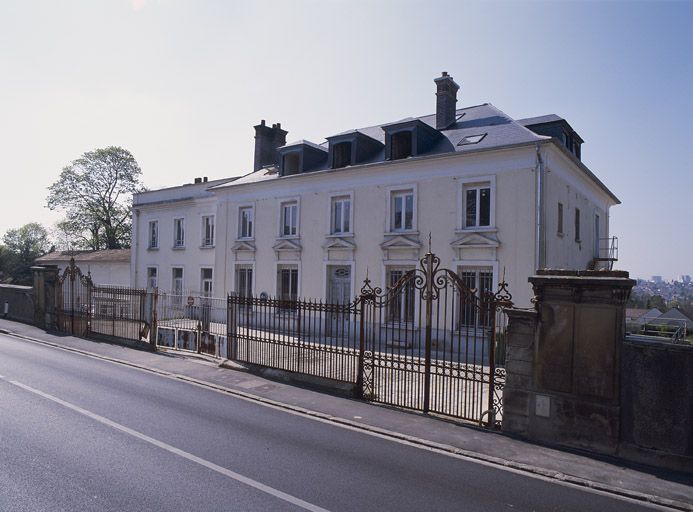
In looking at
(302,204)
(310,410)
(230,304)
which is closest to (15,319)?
(302,204)

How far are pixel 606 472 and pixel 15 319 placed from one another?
25444 millimetres

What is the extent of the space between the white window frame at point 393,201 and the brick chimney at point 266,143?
1160cm

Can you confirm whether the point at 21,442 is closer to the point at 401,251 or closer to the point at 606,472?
the point at 606,472

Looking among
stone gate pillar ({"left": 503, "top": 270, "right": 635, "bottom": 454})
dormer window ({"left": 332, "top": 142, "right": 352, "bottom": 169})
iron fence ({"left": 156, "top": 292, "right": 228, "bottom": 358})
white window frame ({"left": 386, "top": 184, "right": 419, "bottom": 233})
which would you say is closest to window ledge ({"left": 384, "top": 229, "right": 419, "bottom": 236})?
white window frame ({"left": 386, "top": 184, "right": 419, "bottom": 233})

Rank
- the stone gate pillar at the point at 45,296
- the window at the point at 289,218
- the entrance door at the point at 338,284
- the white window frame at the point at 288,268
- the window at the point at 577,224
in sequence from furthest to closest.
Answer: the window at the point at 289,218 → the white window frame at the point at 288,268 → the entrance door at the point at 338,284 → the window at the point at 577,224 → the stone gate pillar at the point at 45,296

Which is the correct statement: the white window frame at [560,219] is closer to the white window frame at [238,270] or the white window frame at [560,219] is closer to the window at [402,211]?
the window at [402,211]

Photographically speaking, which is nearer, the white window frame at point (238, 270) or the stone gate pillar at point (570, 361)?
the stone gate pillar at point (570, 361)

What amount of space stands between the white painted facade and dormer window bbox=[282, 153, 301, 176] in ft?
2.12

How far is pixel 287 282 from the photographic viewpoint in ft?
77.2

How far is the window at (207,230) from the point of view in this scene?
94.9ft

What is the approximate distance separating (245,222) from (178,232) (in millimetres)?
7541

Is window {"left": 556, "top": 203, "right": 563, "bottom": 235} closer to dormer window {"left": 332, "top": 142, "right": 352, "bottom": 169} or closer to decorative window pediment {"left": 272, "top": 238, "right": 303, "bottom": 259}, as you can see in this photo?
dormer window {"left": 332, "top": 142, "right": 352, "bottom": 169}

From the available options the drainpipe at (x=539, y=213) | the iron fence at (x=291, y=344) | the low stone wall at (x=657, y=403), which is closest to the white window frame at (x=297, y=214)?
the iron fence at (x=291, y=344)

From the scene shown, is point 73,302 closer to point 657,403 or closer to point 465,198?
point 465,198
